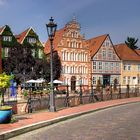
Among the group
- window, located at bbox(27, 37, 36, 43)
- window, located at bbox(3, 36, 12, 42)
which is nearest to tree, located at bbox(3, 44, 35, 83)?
window, located at bbox(3, 36, 12, 42)

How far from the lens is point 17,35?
233ft

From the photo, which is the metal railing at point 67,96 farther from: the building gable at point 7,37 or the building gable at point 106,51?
the building gable at point 106,51

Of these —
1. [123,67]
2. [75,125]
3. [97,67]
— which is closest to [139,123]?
[75,125]

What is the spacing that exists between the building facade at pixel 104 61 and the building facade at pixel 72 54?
1961 millimetres

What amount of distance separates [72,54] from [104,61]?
8.69 meters

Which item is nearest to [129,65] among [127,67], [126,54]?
[127,67]

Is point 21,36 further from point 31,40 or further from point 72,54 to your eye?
point 72,54

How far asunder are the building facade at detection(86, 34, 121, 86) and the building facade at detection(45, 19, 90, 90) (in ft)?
6.43

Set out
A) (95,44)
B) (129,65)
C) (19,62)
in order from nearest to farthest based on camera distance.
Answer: (19,62)
(95,44)
(129,65)

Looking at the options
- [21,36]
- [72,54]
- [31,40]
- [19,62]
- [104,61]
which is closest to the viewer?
[19,62]

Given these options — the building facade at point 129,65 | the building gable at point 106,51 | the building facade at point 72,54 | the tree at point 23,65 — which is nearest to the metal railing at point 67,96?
the tree at point 23,65

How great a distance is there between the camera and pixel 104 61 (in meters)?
79.1

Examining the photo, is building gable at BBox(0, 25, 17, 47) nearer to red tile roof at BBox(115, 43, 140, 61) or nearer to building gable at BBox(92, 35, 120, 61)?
building gable at BBox(92, 35, 120, 61)

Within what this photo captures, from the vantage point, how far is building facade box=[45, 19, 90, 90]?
71688mm
